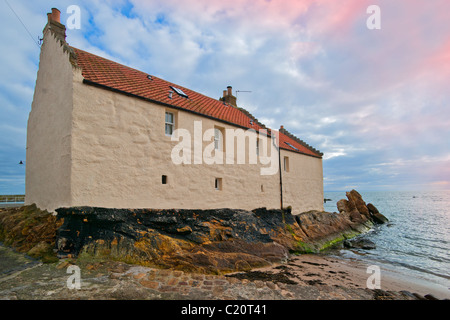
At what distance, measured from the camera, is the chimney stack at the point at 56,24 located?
35.5ft

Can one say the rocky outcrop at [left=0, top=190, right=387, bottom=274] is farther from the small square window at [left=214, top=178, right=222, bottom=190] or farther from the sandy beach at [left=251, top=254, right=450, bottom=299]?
the small square window at [left=214, top=178, right=222, bottom=190]

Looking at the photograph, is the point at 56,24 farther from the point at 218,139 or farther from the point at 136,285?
the point at 136,285

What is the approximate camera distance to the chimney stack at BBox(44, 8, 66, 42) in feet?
35.5

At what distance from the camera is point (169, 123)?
37.4ft

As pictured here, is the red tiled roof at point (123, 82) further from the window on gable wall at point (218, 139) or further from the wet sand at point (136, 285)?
the wet sand at point (136, 285)

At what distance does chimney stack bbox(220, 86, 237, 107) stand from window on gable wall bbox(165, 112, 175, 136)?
11.3 metres

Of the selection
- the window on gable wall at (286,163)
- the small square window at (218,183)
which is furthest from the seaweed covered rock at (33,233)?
the window on gable wall at (286,163)

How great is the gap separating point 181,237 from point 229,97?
15604mm

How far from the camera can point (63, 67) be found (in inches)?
372

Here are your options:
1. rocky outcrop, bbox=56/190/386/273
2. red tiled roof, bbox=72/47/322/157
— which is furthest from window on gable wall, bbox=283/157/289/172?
red tiled roof, bbox=72/47/322/157

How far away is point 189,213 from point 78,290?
6163mm

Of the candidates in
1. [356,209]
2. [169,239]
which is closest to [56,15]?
[169,239]
